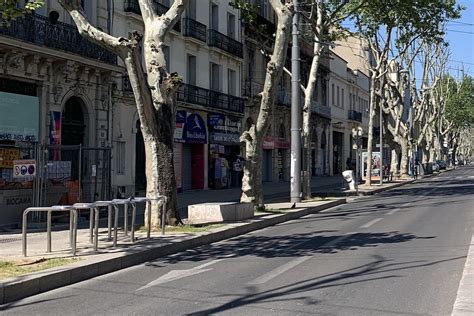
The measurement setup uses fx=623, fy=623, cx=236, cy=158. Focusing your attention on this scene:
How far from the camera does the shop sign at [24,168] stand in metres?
15.2

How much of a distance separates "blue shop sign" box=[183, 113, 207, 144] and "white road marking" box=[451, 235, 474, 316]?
22.8 m

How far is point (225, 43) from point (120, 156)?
11586 mm

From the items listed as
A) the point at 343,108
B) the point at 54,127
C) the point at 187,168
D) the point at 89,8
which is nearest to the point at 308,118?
the point at 187,168

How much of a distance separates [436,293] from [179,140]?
2369 centimetres

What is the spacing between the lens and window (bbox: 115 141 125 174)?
86.0ft

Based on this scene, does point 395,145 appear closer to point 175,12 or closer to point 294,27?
point 294,27

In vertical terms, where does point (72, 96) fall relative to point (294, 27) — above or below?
below

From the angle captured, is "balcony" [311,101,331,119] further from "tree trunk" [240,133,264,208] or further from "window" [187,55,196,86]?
"tree trunk" [240,133,264,208]

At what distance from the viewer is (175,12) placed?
558 inches

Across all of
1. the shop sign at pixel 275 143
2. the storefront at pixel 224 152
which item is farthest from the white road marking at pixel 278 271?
the shop sign at pixel 275 143

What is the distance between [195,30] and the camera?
1248 inches

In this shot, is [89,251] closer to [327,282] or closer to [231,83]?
[327,282]

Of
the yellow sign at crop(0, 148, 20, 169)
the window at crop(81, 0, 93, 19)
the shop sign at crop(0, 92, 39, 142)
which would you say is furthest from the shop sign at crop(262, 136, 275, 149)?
the yellow sign at crop(0, 148, 20, 169)

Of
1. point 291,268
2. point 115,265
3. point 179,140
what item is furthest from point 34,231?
point 179,140
